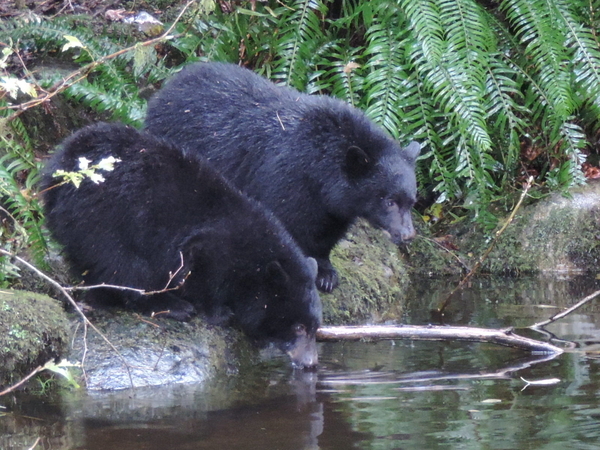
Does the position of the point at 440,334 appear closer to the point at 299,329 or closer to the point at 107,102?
the point at 299,329

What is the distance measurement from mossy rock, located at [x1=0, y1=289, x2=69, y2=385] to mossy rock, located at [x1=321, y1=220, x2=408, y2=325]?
230cm

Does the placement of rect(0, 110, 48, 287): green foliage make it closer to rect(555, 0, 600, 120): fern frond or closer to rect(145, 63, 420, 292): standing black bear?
rect(145, 63, 420, 292): standing black bear

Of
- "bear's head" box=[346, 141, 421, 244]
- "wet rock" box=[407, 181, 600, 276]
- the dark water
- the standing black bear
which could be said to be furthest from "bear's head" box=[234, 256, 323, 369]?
"wet rock" box=[407, 181, 600, 276]

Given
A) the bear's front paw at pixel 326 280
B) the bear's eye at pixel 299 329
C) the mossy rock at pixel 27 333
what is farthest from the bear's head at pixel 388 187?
the mossy rock at pixel 27 333

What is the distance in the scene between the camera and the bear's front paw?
7.05 meters

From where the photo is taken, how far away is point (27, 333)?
17.4 feet

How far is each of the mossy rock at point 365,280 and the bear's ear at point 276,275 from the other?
4.24ft

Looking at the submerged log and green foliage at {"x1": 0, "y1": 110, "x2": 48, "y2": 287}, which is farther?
green foliage at {"x1": 0, "y1": 110, "x2": 48, "y2": 287}

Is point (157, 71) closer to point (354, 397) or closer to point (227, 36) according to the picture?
point (227, 36)

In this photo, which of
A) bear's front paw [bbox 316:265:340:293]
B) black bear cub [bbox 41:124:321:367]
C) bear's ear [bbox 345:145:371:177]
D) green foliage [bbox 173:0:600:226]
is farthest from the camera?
green foliage [bbox 173:0:600:226]

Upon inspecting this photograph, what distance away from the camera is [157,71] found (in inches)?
340

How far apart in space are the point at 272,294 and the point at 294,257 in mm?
301

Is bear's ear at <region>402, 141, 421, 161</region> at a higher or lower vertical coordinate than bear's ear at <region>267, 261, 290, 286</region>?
higher

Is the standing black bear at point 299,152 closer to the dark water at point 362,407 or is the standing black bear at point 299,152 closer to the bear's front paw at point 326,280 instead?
the bear's front paw at point 326,280
